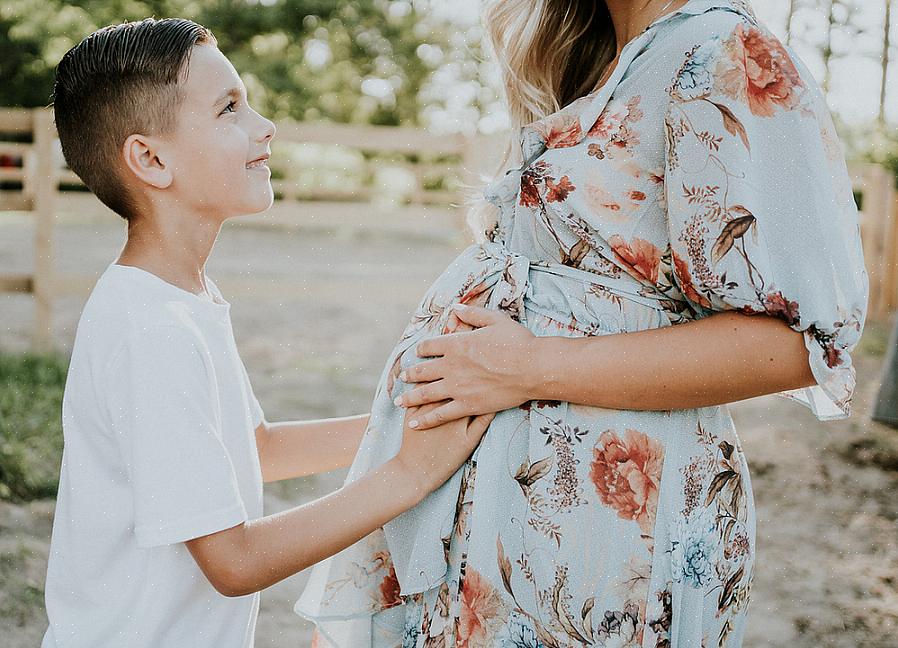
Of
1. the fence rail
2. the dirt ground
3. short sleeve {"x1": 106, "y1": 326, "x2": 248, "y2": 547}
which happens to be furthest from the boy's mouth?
the fence rail

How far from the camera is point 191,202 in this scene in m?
1.56

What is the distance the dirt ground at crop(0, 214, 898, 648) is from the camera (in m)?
3.73

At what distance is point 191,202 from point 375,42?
2033cm

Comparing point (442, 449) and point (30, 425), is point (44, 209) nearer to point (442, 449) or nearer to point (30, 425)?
point (30, 425)

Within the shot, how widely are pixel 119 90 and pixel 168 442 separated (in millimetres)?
609

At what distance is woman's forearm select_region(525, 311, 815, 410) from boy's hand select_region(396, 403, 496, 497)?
12 cm

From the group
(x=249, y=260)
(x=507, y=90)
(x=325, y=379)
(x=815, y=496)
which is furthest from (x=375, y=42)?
(x=507, y=90)

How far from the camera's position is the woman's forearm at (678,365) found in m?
1.28

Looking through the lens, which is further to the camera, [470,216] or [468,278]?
[470,216]

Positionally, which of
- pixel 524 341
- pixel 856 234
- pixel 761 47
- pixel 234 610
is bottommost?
pixel 234 610

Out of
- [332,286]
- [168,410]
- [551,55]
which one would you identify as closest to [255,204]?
[168,410]

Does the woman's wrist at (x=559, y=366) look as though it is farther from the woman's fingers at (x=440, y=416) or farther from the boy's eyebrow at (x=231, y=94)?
the boy's eyebrow at (x=231, y=94)

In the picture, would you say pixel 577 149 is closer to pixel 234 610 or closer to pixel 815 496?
pixel 234 610

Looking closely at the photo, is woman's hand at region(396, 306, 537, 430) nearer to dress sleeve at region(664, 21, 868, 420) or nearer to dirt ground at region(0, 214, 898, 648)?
dress sleeve at region(664, 21, 868, 420)
